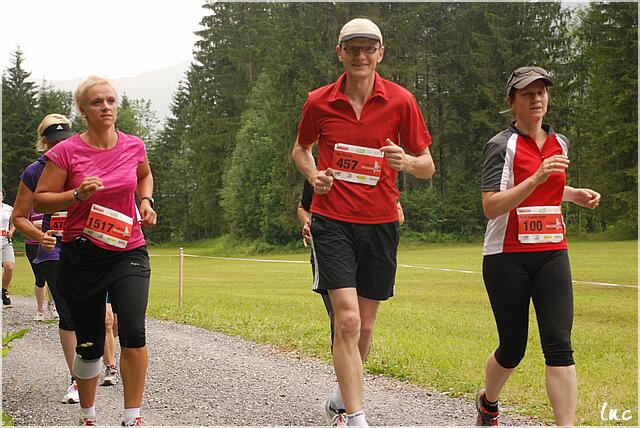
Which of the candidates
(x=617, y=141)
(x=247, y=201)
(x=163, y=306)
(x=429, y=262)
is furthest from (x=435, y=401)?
(x=247, y=201)

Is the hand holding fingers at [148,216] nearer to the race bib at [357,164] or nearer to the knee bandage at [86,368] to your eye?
the knee bandage at [86,368]

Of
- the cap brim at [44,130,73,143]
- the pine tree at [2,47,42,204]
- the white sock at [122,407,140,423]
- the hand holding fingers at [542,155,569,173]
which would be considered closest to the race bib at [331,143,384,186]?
the hand holding fingers at [542,155,569,173]

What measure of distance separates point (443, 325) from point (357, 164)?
9.59 meters

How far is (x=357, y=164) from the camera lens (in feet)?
16.9

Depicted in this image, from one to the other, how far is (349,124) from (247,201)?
54175 millimetres

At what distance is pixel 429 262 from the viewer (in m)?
33.8

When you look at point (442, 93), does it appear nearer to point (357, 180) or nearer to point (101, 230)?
point (357, 180)

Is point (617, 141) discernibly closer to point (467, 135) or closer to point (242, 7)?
point (467, 135)

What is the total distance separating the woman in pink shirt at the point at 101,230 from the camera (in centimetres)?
500

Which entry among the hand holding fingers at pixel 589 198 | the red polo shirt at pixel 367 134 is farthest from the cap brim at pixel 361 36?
the hand holding fingers at pixel 589 198

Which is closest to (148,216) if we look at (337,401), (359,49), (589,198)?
(359,49)

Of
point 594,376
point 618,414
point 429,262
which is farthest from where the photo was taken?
point 429,262

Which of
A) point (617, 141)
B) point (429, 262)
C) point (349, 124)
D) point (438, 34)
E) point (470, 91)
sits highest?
point (438, 34)

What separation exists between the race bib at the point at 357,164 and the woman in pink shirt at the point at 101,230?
1.25 meters
